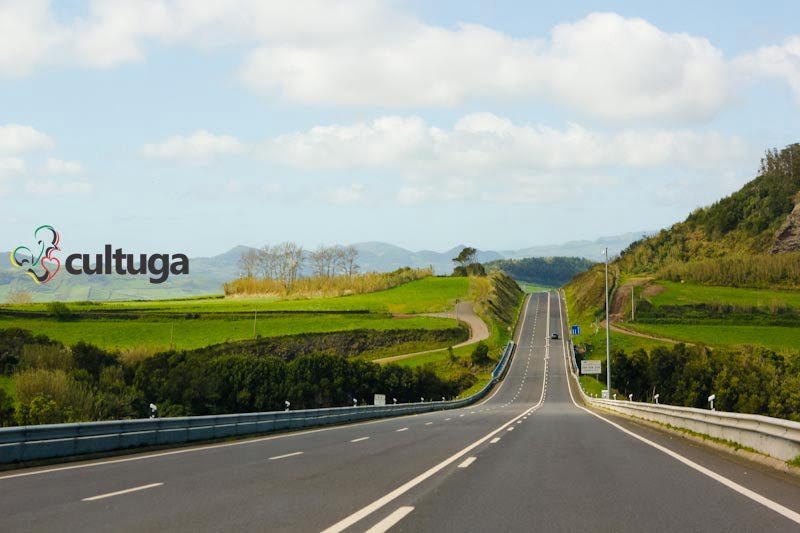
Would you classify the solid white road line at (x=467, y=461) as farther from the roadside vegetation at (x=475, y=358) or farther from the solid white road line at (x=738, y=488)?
the roadside vegetation at (x=475, y=358)

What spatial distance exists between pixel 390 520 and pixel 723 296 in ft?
471

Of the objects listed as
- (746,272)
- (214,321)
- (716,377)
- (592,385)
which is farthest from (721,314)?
(214,321)

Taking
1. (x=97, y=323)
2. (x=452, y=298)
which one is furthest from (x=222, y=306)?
(x=452, y=298)

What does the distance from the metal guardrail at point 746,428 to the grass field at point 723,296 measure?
4558 inches

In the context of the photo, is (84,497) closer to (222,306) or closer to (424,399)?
(424,399)

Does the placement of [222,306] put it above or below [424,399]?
above

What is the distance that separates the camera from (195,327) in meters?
126

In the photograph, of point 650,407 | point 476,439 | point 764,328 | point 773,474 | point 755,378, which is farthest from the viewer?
point 764,328

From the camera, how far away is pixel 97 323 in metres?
122

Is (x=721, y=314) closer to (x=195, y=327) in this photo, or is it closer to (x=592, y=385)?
(x=592, y=385)

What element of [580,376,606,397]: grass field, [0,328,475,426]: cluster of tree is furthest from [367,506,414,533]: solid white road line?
[580,376,606,397]: grass field

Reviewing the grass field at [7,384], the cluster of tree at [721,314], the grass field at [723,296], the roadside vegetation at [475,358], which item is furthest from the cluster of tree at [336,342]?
the grass field at [723,296]

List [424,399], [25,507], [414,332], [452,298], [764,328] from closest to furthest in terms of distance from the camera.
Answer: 1. [25,507]
2. [424,399]
3. [764,328]
4. [414,332]
5. [452,298]

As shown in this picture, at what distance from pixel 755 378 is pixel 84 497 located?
294 feet
